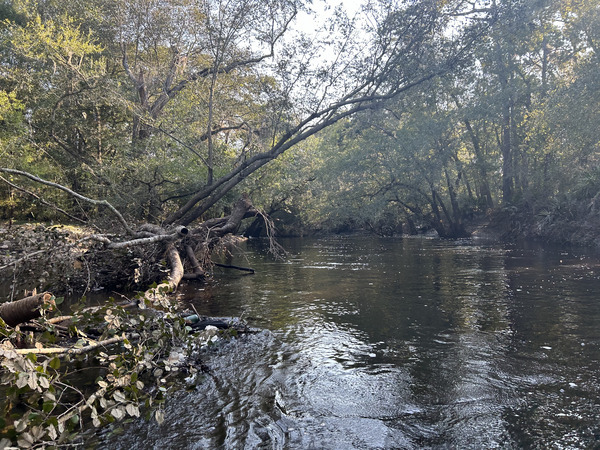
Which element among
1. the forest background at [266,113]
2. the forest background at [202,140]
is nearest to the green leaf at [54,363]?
the forest background at [202,140]

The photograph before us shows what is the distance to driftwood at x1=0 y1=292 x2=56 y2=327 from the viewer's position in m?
5.27

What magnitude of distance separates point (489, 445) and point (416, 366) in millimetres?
1939

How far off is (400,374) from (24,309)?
5.04m

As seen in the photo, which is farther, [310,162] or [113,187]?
[310,162]

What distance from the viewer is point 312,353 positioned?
633 centimetres

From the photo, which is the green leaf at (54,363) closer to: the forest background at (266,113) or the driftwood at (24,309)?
the driftwood at (24,309)

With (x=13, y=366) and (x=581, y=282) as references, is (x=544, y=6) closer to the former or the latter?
(x=581, y=282)

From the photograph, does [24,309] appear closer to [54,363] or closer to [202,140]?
[54,363]

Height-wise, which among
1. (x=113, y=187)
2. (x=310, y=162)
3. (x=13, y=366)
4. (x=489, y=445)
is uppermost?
(x=310, y=162)

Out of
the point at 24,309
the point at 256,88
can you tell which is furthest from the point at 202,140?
the point at 24,309

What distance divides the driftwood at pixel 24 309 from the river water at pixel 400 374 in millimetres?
2181

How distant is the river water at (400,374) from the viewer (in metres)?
3.90

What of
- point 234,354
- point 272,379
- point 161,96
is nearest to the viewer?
point 272,379

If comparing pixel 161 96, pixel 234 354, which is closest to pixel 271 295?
pixel 234 354
